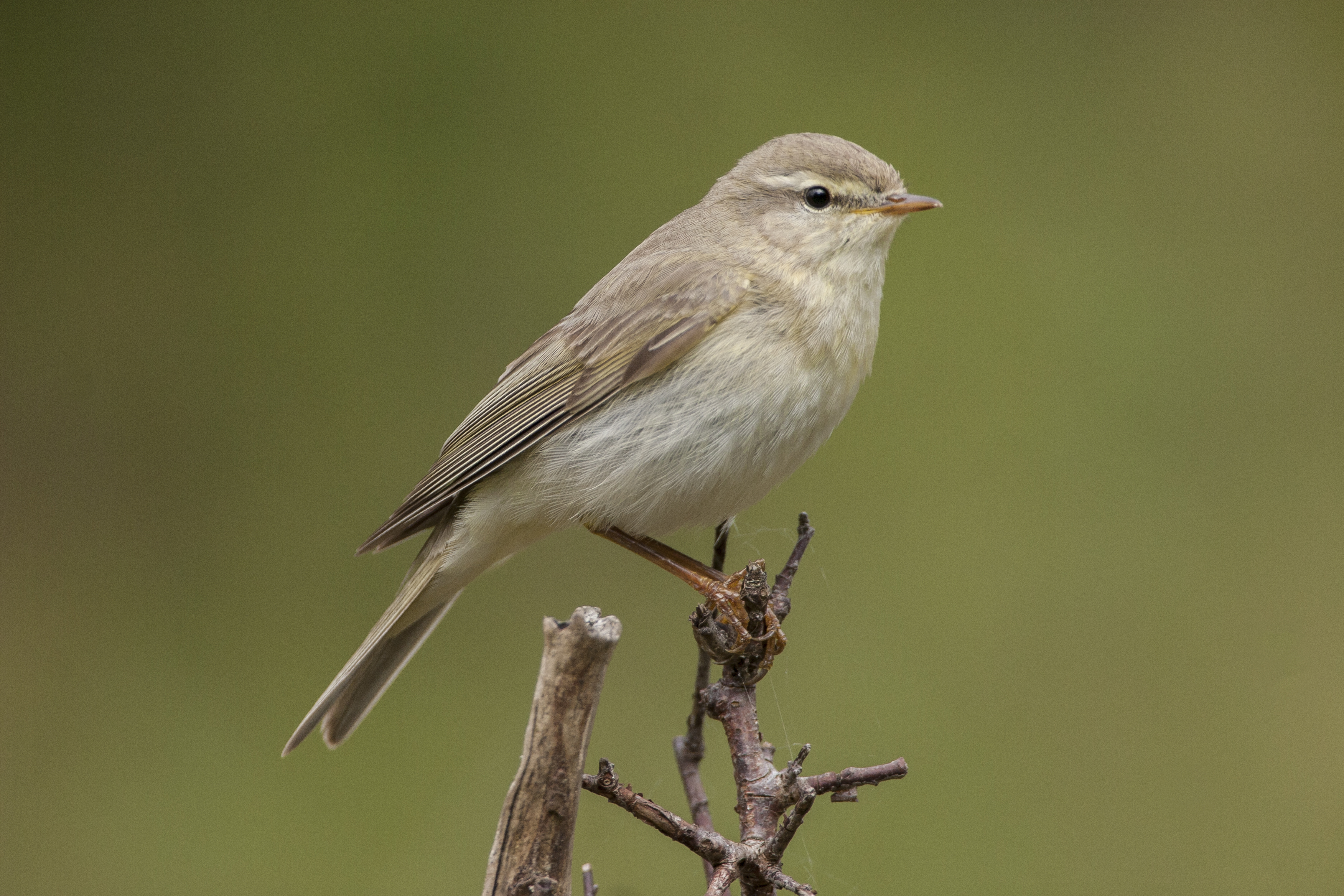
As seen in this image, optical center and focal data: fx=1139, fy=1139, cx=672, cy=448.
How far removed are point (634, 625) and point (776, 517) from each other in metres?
0.48

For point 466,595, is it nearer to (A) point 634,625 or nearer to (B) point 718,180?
(A) point 634,625

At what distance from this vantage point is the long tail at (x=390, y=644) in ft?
6.73

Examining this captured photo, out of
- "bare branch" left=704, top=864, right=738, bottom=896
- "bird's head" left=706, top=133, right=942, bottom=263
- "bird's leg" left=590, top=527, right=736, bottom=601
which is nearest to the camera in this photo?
"bare branch" left=704, top=864, right=738, bottom=896

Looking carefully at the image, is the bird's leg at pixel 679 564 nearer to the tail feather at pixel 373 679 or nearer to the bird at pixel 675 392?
the bird at pixel 675 392

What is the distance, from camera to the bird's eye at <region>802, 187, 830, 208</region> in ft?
7.26

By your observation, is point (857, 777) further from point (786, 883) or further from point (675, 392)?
point (675, 392)

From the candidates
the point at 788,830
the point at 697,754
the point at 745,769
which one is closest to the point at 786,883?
the point at 788,830

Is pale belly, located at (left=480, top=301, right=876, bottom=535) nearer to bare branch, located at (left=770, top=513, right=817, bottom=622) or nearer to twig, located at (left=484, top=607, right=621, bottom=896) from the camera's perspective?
bare branch, located at (left=770, top=513, right=817, bottom=622)

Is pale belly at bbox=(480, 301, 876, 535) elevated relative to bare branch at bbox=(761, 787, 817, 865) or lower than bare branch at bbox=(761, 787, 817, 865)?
elevated

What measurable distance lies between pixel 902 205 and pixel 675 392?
1.85 ft

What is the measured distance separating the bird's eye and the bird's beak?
67 mm

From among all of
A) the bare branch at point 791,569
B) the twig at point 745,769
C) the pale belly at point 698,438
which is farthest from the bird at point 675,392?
the bare branch at point 791,569

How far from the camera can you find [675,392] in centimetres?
200

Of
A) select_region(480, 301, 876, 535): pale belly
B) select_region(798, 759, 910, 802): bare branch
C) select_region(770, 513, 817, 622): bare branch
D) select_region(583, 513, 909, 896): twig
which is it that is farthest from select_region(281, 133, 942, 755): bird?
select_region(798, 759, 910, 802): bare branch
